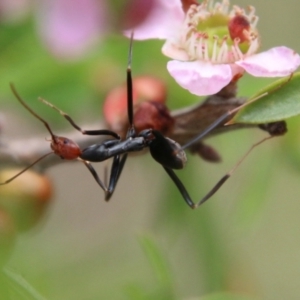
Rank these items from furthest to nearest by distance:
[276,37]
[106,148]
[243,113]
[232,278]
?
[276,37] < [232,278] < [106,148] < [243,113]

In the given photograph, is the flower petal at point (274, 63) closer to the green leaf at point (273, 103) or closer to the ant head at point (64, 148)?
the green leaf at point (273, 103)

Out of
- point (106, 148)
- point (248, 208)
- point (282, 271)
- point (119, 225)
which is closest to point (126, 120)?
point (106, 148)

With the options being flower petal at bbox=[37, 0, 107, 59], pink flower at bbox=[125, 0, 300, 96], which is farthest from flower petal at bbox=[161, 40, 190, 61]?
flower petal at bbox=[37, 0, 107, 59]

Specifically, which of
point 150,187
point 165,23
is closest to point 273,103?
point 165,23

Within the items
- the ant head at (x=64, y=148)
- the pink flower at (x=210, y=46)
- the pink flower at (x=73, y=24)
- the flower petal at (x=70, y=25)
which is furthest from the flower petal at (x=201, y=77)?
the flower petal at (x=70, y=25)

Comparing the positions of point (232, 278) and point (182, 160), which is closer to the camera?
point (182, 160)

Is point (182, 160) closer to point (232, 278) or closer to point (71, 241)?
point (232, 278)
